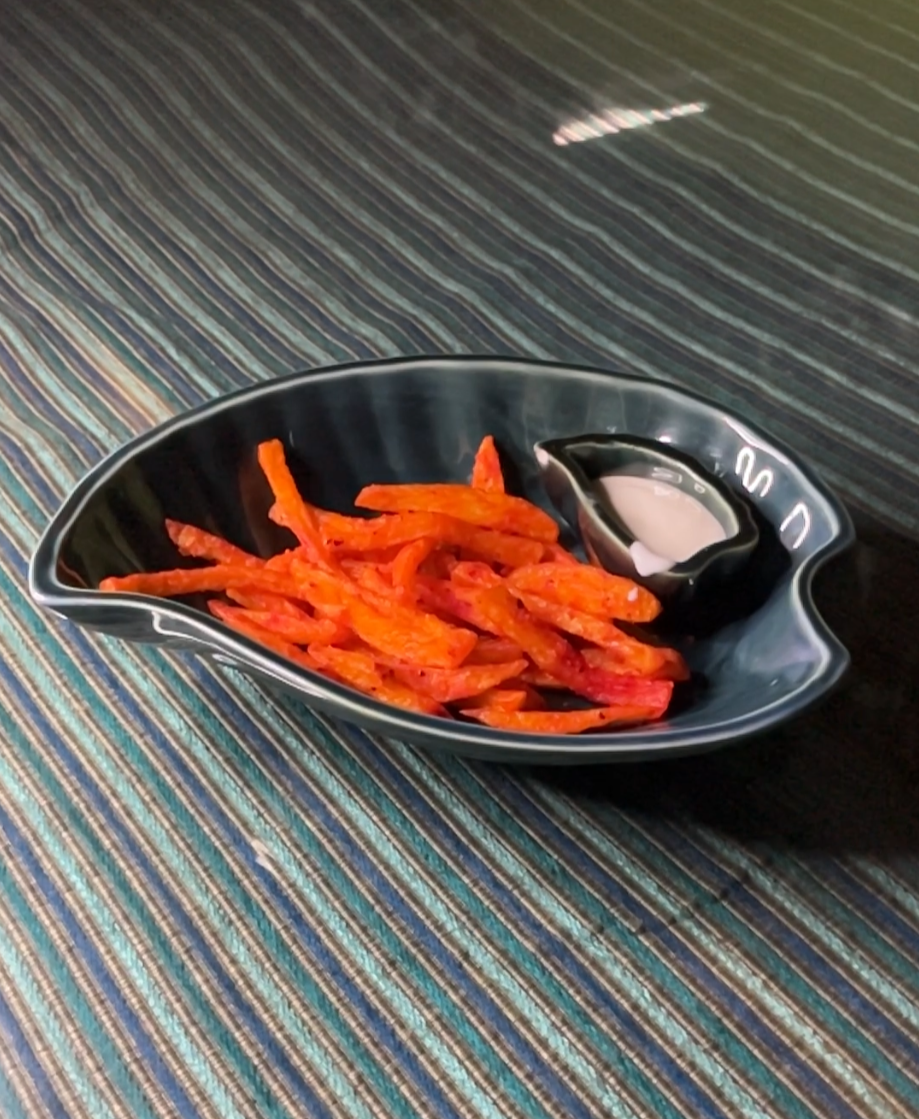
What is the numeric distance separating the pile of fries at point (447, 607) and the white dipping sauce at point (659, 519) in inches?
1.7

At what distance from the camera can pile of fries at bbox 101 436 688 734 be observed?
0.66 m

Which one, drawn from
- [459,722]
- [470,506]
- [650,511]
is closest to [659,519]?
[650,511]

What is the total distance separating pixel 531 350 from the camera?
1122mm

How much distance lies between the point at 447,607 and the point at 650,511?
0.52 ft

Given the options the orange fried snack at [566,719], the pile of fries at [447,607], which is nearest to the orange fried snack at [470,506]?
the pile of fries at [447,607]

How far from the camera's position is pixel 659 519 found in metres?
0.76

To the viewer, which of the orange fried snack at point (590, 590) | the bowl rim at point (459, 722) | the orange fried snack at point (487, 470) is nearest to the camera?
the bowl rim at point (459, 722)

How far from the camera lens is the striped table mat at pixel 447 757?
1.91 feet

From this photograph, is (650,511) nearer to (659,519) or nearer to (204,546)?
(659,519)

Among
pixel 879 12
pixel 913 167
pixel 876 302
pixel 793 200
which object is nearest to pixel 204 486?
pixel 876 302

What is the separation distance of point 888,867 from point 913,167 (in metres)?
0.99

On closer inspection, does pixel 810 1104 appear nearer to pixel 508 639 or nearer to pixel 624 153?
pixel 508 639

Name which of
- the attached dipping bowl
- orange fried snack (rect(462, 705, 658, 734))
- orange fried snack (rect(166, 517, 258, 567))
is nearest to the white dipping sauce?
the attached dipping bowl

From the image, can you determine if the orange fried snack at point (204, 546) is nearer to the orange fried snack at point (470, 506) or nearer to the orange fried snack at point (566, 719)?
the orange fried snack at point (470, 506)
